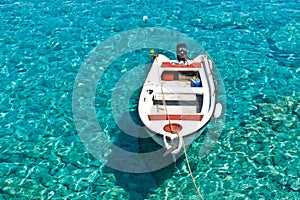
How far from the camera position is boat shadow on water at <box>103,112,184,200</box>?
17469 mm

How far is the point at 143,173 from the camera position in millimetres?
18125

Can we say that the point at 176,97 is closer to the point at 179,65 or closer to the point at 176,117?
the point at 176,117

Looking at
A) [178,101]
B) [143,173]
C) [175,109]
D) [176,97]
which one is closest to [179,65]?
[176,97]

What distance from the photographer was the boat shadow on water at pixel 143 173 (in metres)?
17.5

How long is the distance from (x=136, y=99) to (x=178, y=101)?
406 cm

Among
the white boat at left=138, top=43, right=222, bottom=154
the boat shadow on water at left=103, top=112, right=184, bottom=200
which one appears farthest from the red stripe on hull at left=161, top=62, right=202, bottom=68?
the boat shadow on water at left=103, top=112, right=184, bottom=200

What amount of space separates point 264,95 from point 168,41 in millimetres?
8894

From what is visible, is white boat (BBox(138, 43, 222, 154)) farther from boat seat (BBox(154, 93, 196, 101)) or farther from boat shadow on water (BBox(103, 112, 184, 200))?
boat shadow on water (BBox(103, 112, 184, 200))

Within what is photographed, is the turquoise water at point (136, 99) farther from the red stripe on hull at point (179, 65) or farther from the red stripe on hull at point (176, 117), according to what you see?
the red stripe on hull at point (179, 65)

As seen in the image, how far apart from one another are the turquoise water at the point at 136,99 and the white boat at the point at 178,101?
2.14 m

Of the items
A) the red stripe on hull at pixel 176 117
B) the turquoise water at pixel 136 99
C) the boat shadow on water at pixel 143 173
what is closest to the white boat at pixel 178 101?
the red stripe on hull at pixel 176 117

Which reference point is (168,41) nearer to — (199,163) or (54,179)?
(199,163)

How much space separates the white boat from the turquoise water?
2.14 m

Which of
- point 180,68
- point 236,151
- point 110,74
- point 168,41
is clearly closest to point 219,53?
point 168,41
